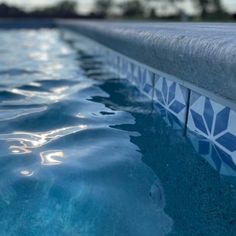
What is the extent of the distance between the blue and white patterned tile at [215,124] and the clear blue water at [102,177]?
0.12 metres

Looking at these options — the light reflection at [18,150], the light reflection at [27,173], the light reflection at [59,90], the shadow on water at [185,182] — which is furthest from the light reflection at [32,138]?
the light reflection at [59,90]

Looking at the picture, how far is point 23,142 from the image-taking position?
2006 millimetres

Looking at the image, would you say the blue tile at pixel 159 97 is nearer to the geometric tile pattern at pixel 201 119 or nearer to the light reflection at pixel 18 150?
the geometric tile pattern at pixel 201 119

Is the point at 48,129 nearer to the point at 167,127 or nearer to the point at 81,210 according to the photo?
the point at 167,127

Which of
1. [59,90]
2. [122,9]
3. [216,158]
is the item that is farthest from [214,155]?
[122,9]

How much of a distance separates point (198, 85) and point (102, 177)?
0.69m

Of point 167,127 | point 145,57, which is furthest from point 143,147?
point 145,57

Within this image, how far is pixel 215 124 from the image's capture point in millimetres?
1892

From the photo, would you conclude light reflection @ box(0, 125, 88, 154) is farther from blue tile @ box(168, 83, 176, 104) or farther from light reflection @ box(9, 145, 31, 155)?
blue tile @ box(168, 83, 176, 104)

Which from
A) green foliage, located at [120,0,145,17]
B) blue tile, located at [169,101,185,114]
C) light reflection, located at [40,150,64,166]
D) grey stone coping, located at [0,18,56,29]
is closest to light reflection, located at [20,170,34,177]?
light reflection, located at [40,150,64,166]

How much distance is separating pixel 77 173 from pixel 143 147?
1.61 ft

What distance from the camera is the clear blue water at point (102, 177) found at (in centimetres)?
133

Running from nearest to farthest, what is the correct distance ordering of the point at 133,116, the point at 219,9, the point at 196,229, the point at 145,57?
the point at 196,229, the point at 133,116, the point at 145,57, the point at 219,9

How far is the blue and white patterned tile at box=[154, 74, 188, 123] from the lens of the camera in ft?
7.57
